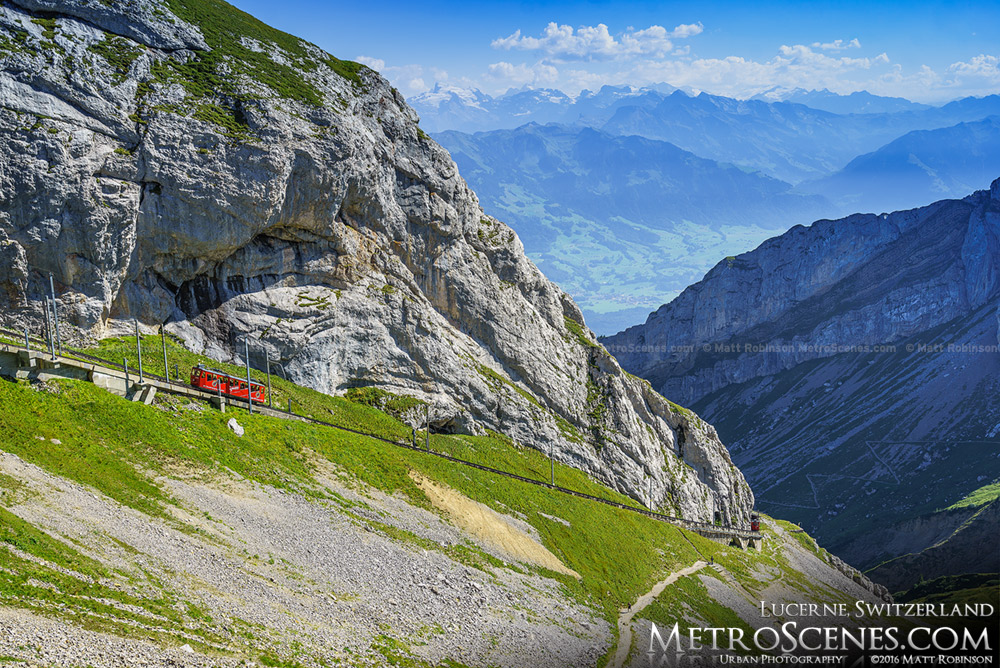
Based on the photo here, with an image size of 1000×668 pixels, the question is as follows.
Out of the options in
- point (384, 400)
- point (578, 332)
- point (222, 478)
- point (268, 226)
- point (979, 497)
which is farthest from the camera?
point (979, 497)

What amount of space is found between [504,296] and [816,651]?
55012 mm

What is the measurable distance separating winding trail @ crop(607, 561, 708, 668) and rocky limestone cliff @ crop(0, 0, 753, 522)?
70.8 ft

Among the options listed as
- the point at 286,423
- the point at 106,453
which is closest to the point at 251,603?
the point at 106,453

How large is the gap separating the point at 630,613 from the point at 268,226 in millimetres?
50622

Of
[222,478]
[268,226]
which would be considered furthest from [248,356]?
[222,478]

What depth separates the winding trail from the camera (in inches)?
2033

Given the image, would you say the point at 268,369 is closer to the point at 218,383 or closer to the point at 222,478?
the point at 218,383

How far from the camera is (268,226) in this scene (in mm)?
76750

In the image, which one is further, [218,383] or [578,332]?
[578,332]

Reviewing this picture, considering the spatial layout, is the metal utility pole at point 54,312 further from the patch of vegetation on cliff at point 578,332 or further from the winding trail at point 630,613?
the patch of vegetation on cliff at point 578,332

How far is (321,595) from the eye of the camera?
40406 millimetres

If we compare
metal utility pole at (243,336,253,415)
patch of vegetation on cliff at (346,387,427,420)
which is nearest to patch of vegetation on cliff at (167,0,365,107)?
metal utility pole at (243,336,253,415)

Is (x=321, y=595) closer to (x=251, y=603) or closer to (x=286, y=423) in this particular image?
(x=251, y=603)

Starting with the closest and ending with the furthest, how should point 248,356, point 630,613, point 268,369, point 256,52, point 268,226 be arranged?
point 630,613 < point 268,369 < point 248,356 < point 268,226 < point 256,52
